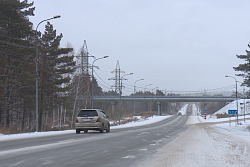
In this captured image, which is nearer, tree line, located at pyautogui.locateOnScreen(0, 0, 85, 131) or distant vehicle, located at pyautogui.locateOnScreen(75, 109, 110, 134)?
distant vehicle, located at pyautogui.locateOnScreen(75, 109, 110, 134)

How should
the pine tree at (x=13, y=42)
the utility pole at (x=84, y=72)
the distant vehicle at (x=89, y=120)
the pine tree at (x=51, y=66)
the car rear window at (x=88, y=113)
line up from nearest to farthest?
the distant vehicle at (x=89, y=120)
the car rear window at (x=88, y=113)
the pine tree at (x=13, y=42)
the pine tree at (x=51, y=66)
the utility pole at (x=84, y=72)

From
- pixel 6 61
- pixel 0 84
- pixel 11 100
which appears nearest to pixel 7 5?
pixel 6 61

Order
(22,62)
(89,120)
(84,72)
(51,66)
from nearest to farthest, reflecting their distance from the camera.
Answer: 1. (89,120)
2. (22,62)
3. (51,66)
4. (84,72)

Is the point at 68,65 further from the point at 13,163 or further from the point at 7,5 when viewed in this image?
the point at 13,163

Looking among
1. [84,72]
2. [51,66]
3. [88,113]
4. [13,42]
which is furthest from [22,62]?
[84,72]

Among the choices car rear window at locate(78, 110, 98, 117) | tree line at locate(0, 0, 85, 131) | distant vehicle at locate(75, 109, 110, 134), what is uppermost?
tree line at locate(0, 0, 85, 131)

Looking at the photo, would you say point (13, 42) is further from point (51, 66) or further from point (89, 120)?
point (89, 120)

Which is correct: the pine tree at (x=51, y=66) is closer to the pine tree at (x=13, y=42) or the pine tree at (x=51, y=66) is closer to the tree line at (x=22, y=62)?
the tree line at (x=22, y=62)

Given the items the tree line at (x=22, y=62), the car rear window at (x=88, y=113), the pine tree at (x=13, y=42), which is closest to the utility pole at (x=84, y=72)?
the tree line at (x=22, y=62)

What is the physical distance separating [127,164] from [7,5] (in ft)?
104

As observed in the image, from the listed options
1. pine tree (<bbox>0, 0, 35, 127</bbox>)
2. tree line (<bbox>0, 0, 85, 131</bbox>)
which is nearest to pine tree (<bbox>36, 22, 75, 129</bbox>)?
tree line (<bbox>0, 0, 85, 131</bbox>)

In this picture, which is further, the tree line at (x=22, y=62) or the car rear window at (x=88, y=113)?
the tree line at (x=22, y=62)

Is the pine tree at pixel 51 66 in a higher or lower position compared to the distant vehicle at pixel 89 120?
higher

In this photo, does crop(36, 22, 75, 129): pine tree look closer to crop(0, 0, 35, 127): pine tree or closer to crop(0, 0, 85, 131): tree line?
crop(0, 0, 85, 131): tree line
